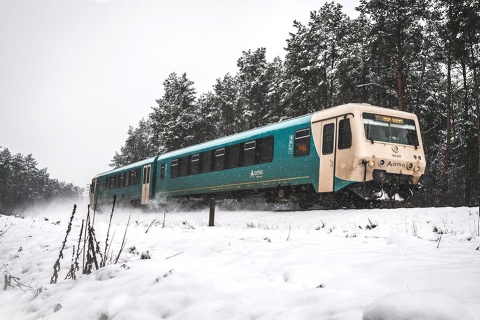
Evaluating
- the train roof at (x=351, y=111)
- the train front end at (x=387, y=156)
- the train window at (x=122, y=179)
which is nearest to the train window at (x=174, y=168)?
→ the train window at (x=122, y=179)

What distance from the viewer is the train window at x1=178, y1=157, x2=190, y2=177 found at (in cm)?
1764

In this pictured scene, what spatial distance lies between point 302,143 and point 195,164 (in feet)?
21.5

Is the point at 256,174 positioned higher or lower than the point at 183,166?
lower

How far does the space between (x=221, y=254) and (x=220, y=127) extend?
146ft

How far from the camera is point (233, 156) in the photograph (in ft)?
48.2

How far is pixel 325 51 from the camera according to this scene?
87.6 ft

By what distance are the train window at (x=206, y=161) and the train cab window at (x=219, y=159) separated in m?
0.48

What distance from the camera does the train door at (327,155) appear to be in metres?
10.9

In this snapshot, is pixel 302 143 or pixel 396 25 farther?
pixel 396 25

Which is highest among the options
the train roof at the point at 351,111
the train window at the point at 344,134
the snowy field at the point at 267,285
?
the train roof at the point at 351,111

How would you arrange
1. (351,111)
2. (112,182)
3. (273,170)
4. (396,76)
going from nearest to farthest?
1. (351,111)
2. (273,170)
3. (396,76)
4. (112,182)

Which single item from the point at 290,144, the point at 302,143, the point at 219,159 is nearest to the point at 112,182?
the point at 219,159

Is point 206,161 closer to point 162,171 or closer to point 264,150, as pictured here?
point 264,150

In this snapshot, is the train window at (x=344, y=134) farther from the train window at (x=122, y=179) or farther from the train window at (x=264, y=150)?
the train window at (x=122, y=179)
